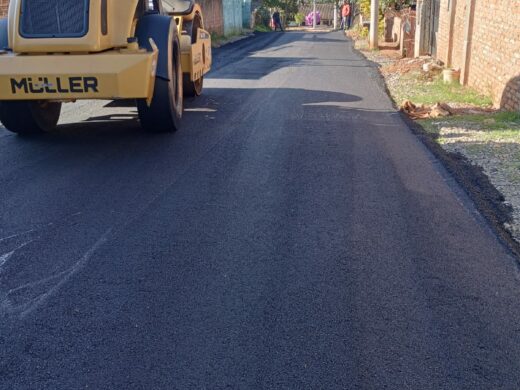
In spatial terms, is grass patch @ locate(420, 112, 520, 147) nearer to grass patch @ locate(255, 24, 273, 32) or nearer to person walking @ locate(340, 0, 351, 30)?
grass patch @ locate(255, 24, 273, 32)

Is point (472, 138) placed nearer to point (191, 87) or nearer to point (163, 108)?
point (163, 108)

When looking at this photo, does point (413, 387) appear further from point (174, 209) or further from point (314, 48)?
point (314, 48)

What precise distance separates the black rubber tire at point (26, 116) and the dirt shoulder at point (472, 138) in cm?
521

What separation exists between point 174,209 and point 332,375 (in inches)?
115

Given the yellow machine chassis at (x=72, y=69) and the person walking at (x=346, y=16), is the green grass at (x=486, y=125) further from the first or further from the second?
the person walking at (x=346, y=16)

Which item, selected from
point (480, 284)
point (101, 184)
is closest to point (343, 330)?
point (480, 284)

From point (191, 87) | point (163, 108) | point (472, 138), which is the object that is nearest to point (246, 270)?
point (163, 108)

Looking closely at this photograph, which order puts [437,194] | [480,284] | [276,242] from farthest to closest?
[437,194] < [276,242] < [480,284]

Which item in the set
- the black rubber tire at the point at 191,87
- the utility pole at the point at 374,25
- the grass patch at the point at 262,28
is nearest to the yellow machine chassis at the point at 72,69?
the black rubber tire at the point at 191,87

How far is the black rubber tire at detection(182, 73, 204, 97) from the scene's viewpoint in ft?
38.5

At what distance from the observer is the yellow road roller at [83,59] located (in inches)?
302

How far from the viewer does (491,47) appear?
12.8 m

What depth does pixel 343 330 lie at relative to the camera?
3.97 metres

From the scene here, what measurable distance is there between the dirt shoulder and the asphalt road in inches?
10.9
